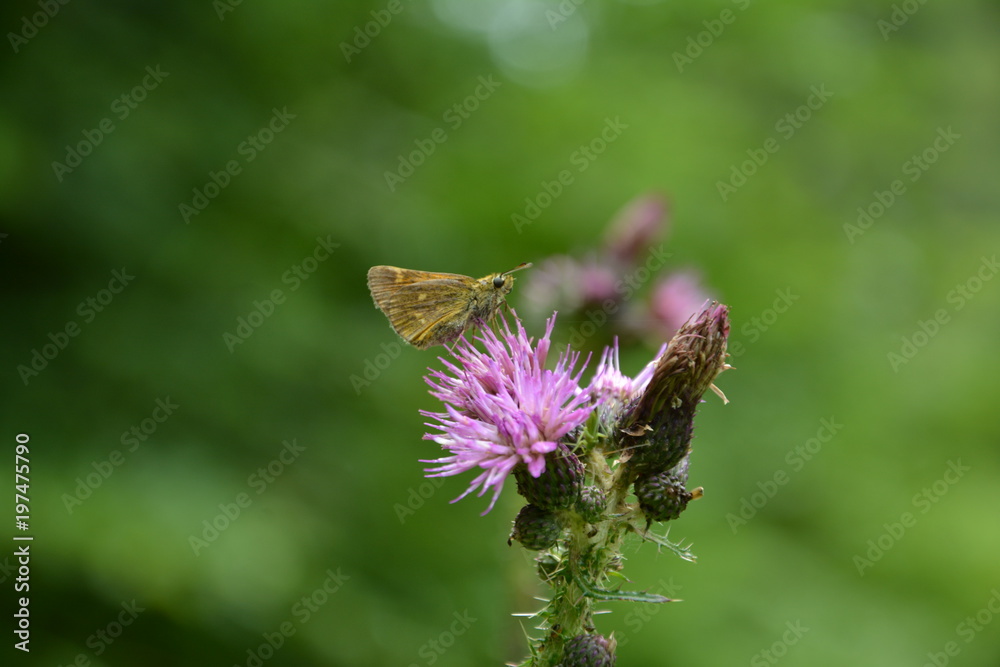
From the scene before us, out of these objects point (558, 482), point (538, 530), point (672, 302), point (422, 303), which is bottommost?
point (538, 530)

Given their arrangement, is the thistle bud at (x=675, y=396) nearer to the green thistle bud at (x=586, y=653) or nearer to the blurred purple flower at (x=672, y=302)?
the green thistle bud at (x=586, y=653)

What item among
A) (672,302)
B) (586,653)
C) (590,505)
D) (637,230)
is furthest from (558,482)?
(672,302)

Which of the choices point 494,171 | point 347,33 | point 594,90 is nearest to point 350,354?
point 494,171

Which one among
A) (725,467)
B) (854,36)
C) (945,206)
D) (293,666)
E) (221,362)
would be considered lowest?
(293,666)

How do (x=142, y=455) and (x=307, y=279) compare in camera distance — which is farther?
(x=307, y=279)

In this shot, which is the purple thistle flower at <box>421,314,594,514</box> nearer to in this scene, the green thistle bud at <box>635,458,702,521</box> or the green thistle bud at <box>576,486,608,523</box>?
the green thistle bud at <box>576,486,608,523</box>

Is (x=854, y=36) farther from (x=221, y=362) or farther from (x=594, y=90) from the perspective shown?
(x=221, y=362)

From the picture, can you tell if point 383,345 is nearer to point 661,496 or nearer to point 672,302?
point 672,302
